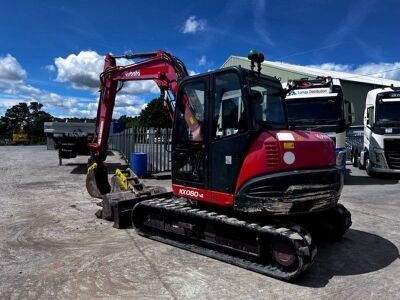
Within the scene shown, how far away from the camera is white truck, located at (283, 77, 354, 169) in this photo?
43.1ft

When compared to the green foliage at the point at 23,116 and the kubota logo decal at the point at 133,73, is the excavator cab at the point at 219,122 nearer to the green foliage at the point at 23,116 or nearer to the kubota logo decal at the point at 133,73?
the kubota logo decal at the point at 133,73

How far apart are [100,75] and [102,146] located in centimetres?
197

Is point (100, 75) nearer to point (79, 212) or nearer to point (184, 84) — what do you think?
point (79, 212)

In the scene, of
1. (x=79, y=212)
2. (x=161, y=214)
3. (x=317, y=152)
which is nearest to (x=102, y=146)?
(x=79, y=212)

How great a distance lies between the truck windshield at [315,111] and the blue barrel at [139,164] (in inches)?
218

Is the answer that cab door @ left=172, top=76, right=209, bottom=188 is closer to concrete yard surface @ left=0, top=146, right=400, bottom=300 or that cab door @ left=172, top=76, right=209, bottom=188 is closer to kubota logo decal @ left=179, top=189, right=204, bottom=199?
kubota logo decal @ left=179, top=189, right=204, bottom=199

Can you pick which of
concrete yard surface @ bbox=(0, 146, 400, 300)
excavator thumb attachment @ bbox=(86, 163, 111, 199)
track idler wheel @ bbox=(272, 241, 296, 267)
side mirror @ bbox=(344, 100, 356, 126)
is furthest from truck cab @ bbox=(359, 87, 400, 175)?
track idler wheel @ bbox=(272, 241, 296, 267)

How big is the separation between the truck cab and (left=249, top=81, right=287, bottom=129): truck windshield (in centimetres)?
1005

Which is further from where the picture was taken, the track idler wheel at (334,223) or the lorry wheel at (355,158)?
the lorry wheel at (355,158)

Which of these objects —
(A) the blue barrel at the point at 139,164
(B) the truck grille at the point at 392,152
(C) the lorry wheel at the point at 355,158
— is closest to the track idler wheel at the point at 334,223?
(A) the blue barrel at the point at 139,164

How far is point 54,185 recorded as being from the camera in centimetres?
1329

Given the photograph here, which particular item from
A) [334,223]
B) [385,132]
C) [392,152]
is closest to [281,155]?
[334,223]

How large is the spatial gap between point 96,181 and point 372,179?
10331 millimetres

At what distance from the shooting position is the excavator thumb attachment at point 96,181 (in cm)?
1005
